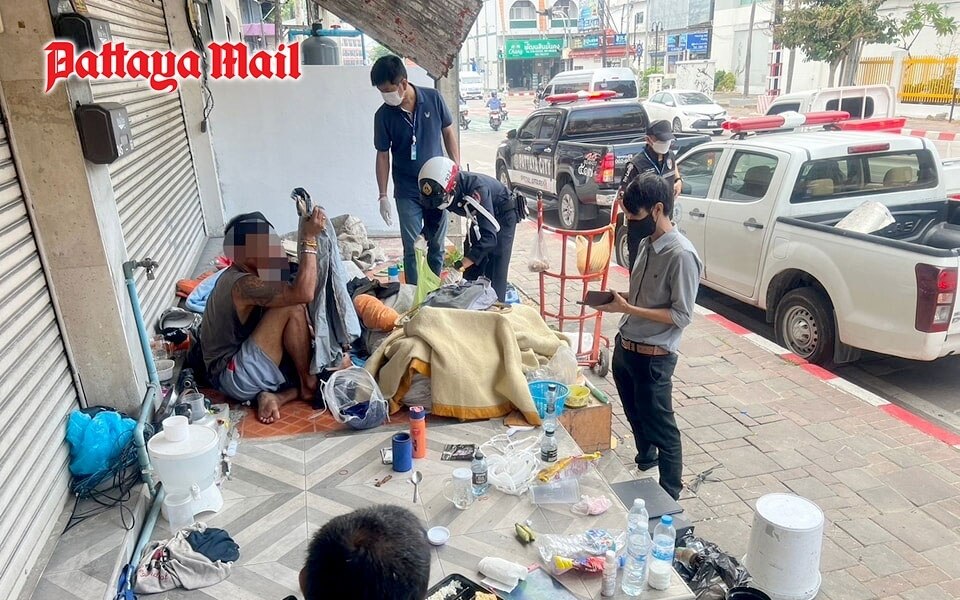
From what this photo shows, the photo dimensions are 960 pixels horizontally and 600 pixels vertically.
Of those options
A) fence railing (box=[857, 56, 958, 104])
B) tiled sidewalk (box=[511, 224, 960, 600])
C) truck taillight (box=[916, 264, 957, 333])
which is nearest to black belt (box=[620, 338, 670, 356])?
tiled sidewalk (box=[511, 224, 960, 600])

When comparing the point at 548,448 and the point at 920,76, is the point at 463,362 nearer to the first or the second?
the point at 548,448

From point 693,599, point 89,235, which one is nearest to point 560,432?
point 693,599

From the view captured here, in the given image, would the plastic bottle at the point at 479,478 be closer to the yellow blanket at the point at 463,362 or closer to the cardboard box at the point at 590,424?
the yellow blanket at the point at 463,362

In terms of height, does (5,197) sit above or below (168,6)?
below

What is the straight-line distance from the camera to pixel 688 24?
40.7 meters

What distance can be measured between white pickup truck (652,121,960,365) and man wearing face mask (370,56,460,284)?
2753 mm

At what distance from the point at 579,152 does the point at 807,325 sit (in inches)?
210

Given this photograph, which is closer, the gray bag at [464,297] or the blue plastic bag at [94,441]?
the blue plastic bag at [94,441]

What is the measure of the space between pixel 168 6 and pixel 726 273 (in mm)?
6489

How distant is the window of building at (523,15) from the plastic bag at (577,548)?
184 ft

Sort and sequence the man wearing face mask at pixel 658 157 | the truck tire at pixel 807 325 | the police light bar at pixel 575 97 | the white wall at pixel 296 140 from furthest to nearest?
the police light bar at pixel 575 97
the white wall at pixel 296 140
the man wearing face mask at pixel 658 157
the truck tire at pixel 807 325

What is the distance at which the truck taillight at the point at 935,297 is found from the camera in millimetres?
4348

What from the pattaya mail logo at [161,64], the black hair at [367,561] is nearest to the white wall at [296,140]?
the pattaya mail logo at [161,64]

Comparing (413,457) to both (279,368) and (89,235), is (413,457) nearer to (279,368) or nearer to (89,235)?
(279,368)
